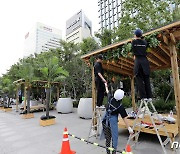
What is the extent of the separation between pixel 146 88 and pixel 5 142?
200 inches

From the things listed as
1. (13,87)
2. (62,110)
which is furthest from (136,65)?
(13,87)

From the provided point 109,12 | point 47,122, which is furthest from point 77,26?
point 47,122

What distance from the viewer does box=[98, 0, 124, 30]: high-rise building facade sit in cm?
4447

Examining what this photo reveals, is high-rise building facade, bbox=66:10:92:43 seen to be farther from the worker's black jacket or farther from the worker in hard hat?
the worker in hard hat

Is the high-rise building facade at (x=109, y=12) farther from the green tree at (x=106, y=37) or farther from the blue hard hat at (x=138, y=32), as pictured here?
the blue hard hat at (x=138, y=32)

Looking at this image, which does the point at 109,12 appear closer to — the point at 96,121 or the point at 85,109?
the point at 85,109

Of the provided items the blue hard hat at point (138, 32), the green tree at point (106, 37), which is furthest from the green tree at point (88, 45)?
the blue hard hat at point (138, 32)

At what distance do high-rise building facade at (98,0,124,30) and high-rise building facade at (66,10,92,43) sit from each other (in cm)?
1850

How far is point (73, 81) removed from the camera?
563 inches

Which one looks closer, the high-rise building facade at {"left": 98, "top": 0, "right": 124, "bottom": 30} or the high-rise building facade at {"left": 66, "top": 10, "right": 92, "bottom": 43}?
the high-rise building facade at {"left": 98, "top": 0, "right": 124, "bottom": 30}

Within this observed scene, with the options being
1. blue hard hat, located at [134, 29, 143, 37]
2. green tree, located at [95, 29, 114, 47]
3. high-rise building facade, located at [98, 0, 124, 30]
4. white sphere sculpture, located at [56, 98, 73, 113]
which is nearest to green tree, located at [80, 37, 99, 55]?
green tree, located at [95, 29, 114, 47]

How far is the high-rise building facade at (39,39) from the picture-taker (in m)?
86.4

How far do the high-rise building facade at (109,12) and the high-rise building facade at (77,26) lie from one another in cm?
1850

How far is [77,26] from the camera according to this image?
3002 inches
